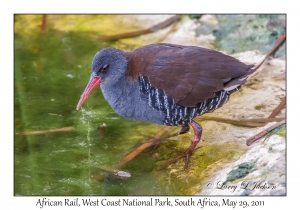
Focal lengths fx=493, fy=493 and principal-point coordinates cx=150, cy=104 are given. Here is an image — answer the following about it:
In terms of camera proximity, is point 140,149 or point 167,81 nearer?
point 167,81

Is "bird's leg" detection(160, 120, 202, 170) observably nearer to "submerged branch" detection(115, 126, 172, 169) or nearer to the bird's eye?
"submerged branch" detection(115, 126, 172, 169)

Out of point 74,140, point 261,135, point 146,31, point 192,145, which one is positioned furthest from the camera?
point 146,31

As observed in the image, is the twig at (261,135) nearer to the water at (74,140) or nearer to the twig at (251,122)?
the water at (74,140)

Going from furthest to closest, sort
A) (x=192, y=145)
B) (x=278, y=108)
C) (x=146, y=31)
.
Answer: (x=146, y=31)
(x=278, y=108)
(x=192, y=145)

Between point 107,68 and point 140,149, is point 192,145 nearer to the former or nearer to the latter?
point 140,149

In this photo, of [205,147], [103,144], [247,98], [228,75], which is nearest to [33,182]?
[103,144]

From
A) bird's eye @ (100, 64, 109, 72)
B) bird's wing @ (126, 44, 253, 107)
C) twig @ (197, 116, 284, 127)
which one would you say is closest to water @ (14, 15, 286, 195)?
twig @ (197, 116, 284, 127)

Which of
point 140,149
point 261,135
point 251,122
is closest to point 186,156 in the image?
point 140,149
